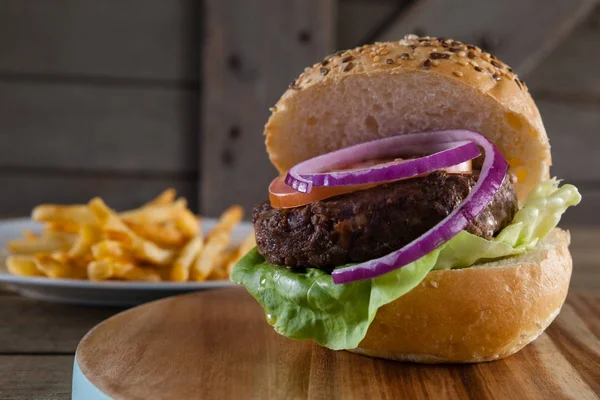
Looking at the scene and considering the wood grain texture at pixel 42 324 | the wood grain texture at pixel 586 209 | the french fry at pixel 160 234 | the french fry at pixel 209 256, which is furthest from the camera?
the wood grain texture at pixel 586 209

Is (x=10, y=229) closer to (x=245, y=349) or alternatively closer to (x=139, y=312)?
(x=139, y=312)

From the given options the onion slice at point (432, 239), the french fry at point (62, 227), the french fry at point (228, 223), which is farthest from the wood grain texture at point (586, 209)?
the onion slice at point (432, 239)

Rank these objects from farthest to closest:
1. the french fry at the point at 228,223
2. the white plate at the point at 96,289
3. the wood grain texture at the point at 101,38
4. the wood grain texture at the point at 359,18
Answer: the wood grain texture at the point at 359,18 < the wood grain texture at the point at 101,38 < the french fry at the point at 228,223 < the white plate at the point at 96,289

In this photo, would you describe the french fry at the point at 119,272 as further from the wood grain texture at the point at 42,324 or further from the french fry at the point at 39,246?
the french fry at the point at 39,246

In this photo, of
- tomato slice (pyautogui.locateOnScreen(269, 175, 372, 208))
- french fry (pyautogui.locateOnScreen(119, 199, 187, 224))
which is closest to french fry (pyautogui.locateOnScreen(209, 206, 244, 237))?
french fry (pyautogui.locateOnScreen(119, 199, 187, 224))

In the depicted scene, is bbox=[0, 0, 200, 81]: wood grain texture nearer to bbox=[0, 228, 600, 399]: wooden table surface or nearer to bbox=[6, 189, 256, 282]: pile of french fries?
bbox=[6, 189, 256, 282]: pile of french fries

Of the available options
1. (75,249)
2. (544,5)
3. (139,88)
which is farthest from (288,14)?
(75,249)
